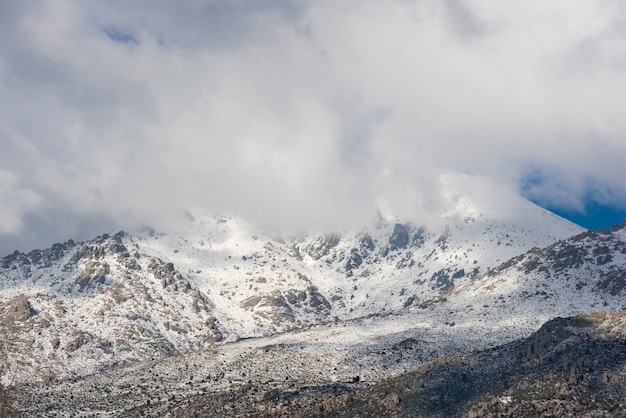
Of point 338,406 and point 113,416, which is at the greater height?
point 113,416

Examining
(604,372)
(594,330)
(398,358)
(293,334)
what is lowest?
(604,372)

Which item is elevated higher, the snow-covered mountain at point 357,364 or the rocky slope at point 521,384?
the snow-covered mountain at point 357,364

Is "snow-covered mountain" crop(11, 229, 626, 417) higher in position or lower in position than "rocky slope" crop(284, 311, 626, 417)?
higher

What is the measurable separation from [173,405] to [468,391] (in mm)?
49479

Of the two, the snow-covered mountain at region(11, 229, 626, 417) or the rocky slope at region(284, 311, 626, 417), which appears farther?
the snow-covered mountain at region(11, 229, 626, 417)

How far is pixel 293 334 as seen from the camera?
644ft

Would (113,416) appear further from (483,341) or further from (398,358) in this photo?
(483,341)

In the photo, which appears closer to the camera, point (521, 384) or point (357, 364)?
point (521, 384)

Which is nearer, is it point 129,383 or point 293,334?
point 129,383

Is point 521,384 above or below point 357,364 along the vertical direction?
below

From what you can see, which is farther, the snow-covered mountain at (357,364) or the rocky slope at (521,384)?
the snow-covered mountain at (357,364)

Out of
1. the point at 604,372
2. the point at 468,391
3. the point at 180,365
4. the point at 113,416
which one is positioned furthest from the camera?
the point at 180,365

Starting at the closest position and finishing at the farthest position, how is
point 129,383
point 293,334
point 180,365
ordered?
point 129,383 < point 180,365 < point 293,334

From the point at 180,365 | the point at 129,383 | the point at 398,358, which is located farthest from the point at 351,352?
the point at 129,383
